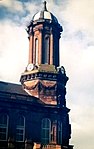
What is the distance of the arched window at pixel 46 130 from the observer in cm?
3977

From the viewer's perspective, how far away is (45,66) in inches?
1708

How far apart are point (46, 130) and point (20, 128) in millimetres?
3200

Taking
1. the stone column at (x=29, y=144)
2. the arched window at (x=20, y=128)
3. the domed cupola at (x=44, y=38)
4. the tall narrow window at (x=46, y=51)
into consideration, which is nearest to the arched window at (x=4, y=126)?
the arched window at (x=20, y=128)

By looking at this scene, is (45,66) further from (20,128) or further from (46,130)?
(20,128)

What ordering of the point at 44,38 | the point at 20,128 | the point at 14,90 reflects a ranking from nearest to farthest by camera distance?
the point at 20,128 < the point at 14,90 < the point at 44,38

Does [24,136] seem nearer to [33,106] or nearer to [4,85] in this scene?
[33,106]

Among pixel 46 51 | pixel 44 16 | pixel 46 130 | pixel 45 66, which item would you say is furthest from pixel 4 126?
pixel 44 16

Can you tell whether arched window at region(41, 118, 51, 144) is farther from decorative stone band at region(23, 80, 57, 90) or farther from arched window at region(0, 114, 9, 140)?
Result: arched window at region(0, 114, 9, 140)

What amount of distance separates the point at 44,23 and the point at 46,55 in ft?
13.9

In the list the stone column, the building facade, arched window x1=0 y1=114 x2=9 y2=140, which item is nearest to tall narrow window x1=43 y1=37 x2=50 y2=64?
the building facade

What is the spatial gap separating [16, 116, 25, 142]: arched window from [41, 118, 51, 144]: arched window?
2466 mm

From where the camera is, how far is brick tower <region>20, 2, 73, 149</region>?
4188 centimetres

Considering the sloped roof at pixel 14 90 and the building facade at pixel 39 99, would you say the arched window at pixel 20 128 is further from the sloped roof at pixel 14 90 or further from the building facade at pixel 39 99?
the sloped roof at pixel 14 90

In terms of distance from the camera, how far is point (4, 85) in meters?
42.4
